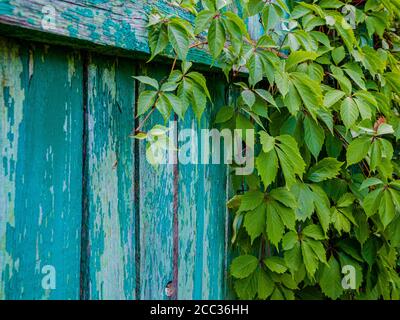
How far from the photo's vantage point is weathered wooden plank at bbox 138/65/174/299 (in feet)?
3.40

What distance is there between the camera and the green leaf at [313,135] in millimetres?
1275

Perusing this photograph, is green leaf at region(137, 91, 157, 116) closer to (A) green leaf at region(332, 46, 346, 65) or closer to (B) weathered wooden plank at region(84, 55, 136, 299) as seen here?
(B) weathered wooden plank at region(84, 55, 136, 299)

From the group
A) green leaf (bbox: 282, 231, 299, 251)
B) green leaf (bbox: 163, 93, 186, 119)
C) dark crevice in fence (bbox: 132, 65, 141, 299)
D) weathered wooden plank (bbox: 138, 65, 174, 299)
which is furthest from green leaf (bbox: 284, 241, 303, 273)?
green leaf (bbox: 163, 93, 186, 119)

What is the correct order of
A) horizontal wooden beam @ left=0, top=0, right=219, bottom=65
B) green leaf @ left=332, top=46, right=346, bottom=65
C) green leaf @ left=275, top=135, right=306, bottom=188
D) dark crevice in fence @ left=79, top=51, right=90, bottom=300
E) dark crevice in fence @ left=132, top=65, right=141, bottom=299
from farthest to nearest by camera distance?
green leaf @ left=332, top=46, right=346, bottom=65 < green leaf @ left=275, top=135, right=306, bottom=188 < dark crevice in fence @ left=132, top=65, right=141, bottom=299 < dark crevice in fence @ left=79, top=51, right=90, bottom=300 < horizontal wooden beam @ left=0, top=0, right=219, bottom=65

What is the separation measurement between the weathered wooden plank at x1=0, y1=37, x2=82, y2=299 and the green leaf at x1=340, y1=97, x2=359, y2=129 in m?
0.70

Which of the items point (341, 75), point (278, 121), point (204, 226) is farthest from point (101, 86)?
point (341, 75)

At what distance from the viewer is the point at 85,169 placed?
2.92 feet

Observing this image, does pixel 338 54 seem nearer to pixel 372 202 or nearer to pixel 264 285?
pixel 372 202

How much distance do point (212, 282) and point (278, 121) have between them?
1.61 ft

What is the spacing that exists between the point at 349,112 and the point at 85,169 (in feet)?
2.36

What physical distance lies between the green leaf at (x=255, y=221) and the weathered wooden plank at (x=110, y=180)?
1.06ft

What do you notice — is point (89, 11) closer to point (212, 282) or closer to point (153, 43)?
point (153, 43)

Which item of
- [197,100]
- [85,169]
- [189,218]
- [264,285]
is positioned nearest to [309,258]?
[264,285]
